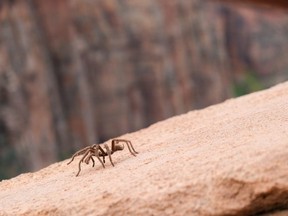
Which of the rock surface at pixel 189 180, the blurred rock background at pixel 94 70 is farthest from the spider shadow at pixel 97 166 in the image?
the blurred rock background at pixel 94 70

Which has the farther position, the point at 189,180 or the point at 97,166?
the point at 97,166

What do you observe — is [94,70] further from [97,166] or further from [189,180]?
[189,180]

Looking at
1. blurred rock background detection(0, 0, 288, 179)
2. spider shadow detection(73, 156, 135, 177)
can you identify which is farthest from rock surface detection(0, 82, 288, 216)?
blurred rock background detection(0, 0, 288, 179)

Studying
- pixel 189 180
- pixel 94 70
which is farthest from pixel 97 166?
pixel 94 70

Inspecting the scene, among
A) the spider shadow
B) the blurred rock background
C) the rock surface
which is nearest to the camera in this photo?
the rock surface

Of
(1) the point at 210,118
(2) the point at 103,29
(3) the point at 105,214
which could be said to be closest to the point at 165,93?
(2) the point at 103,29

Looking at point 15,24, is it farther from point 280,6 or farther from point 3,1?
point 280,6

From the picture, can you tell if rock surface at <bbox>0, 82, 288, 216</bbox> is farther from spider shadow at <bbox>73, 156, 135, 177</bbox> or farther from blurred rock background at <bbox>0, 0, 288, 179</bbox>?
blurred rock background at <bbox>0, 0, 288, 179</bbox>
